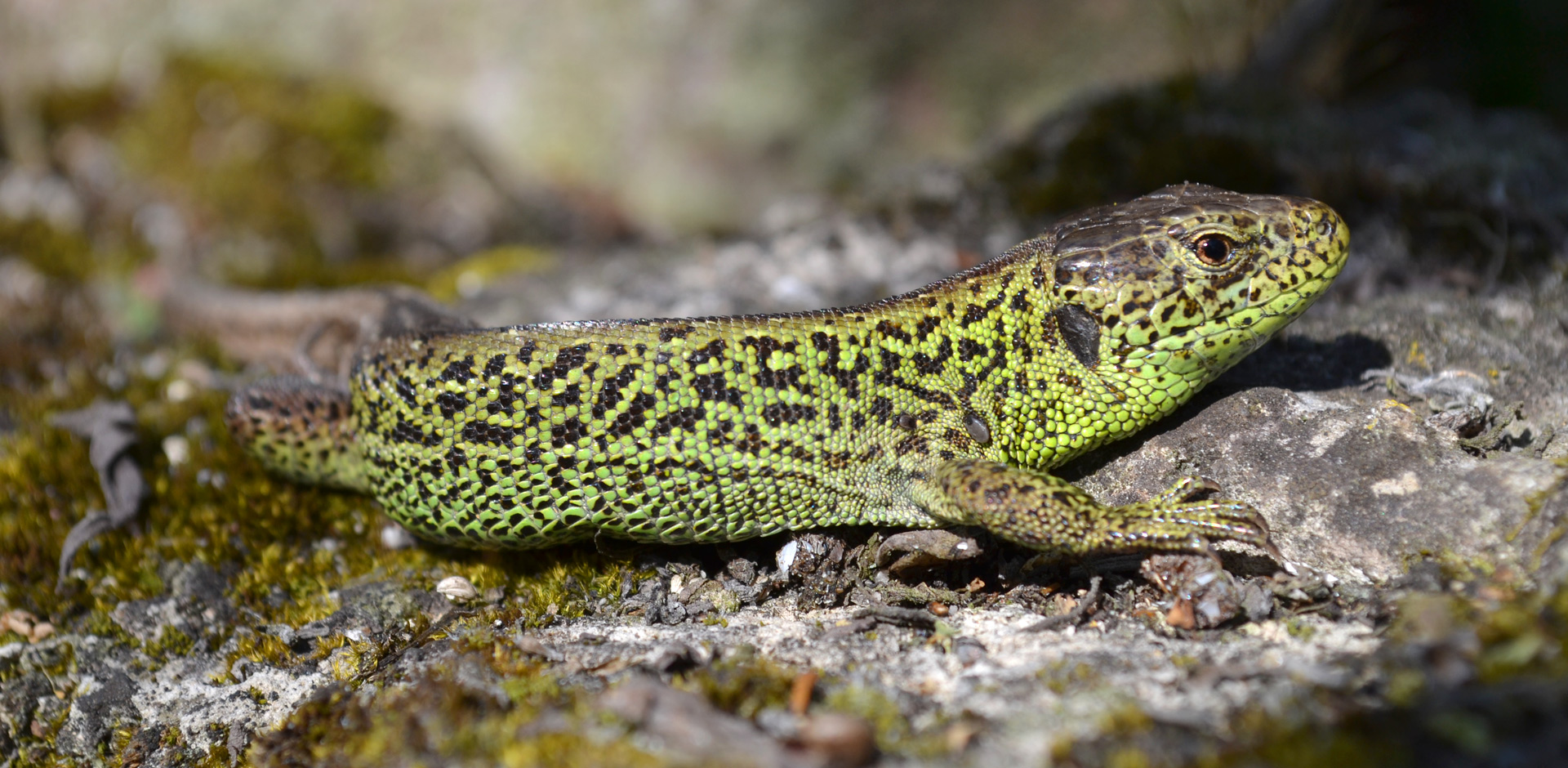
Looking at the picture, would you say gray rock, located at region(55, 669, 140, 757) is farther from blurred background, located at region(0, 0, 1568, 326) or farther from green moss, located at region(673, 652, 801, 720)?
blurred background, located at region(0, 0, 1568, 326)

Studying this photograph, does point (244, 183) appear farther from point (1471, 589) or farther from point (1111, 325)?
point (1471, 589)

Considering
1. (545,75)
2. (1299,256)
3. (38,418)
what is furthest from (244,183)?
(1299,256)

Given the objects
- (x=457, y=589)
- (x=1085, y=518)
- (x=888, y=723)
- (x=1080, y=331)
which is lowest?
(x=888, y=723)

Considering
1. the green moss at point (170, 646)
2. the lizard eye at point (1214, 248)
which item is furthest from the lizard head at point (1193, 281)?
the green moss at point (170, 646)

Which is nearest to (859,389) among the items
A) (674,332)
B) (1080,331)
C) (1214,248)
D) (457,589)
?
(674,332)

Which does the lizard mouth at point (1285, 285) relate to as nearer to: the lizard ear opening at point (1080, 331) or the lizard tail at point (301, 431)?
the lizard ear opening at point (1080, 331)

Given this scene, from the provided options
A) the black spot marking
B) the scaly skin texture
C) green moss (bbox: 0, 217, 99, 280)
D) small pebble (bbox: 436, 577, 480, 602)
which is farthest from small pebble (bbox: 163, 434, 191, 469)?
green moss (bbox: 0, 217, 99, 280)

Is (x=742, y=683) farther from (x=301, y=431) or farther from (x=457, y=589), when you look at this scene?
(x=301, y=431)
